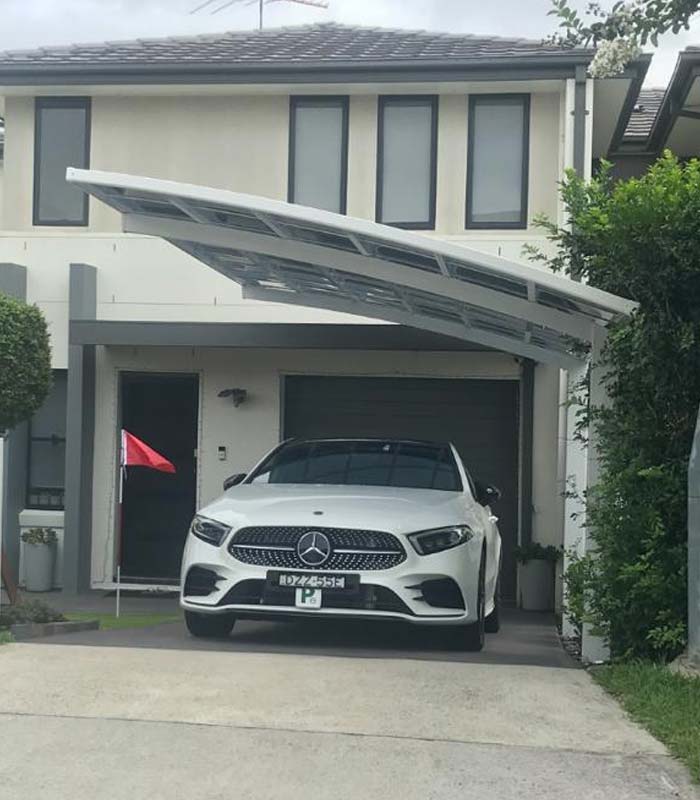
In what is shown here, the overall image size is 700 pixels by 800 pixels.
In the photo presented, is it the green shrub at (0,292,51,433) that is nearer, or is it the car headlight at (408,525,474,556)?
the car headlight at (408,525,474,556)

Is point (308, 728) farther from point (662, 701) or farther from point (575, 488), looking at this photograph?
point (575, 488)

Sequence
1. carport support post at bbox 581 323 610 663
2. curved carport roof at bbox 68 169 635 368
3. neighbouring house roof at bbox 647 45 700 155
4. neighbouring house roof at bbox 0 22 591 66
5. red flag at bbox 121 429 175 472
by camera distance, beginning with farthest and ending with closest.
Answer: neighbouring house roof at bbox 0 22 591 66
neighbouring house roof at bbox 647 45 700 155
red flag at bbox 121 429 175 472
carport support post at bbox 581 323 610 663
curved carport roof at bbox 68 169 635 368

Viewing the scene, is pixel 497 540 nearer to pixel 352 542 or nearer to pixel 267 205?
pixel 352 542

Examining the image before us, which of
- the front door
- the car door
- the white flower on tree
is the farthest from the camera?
the front door

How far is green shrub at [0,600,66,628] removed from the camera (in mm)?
8703

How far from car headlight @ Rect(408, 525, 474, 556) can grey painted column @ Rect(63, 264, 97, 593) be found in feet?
19.8

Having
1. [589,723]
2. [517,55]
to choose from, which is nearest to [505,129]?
[517,55]

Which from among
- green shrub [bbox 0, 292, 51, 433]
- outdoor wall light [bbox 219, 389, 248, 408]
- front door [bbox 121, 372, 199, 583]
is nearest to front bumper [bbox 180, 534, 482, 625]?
green shrub [bbox 0, 292, 51, 433]

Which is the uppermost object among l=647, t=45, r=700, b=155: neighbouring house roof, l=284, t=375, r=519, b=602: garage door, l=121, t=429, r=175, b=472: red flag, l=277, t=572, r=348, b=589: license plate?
l=647, t=45, r=700, b=155: neighbouring house roof

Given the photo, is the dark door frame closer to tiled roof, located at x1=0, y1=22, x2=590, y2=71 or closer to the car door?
tiled roof, located at x1=0, y1=22, x2=590, y2=71

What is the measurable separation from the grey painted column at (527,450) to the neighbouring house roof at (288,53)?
3505 millimetres

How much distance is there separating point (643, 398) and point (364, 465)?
2.77 meters

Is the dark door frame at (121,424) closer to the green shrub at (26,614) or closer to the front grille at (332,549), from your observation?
the green shrub at (26,614)

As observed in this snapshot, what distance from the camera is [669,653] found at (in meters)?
6.70
